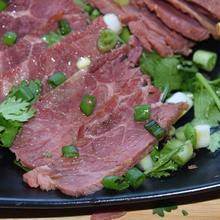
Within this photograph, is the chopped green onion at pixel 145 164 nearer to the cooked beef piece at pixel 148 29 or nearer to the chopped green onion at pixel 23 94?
the chopped green onion at pixel 23 94

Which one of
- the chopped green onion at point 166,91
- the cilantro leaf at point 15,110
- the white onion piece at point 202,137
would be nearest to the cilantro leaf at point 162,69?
the chopped green onion at point 166,91

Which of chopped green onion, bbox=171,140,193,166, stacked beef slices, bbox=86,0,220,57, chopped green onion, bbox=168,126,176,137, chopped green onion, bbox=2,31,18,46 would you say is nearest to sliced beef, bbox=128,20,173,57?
stacked beef slices, bbox=86,0,220,57

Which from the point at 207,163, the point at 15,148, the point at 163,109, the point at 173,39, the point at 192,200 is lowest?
the point at 192,200

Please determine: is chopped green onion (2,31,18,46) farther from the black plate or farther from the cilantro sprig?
the black plate

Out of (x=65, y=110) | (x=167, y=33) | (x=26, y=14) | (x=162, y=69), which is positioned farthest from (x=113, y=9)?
(x=65, y=110)

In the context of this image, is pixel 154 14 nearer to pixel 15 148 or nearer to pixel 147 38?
pixel 147 38

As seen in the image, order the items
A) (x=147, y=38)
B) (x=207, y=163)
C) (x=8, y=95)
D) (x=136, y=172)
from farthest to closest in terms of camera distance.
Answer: (x=147, y=38) < (x=8, y=95) < (x=207, y=163) < (x=136, y=172)

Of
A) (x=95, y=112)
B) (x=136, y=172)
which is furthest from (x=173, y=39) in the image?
(x=136, y=172)
